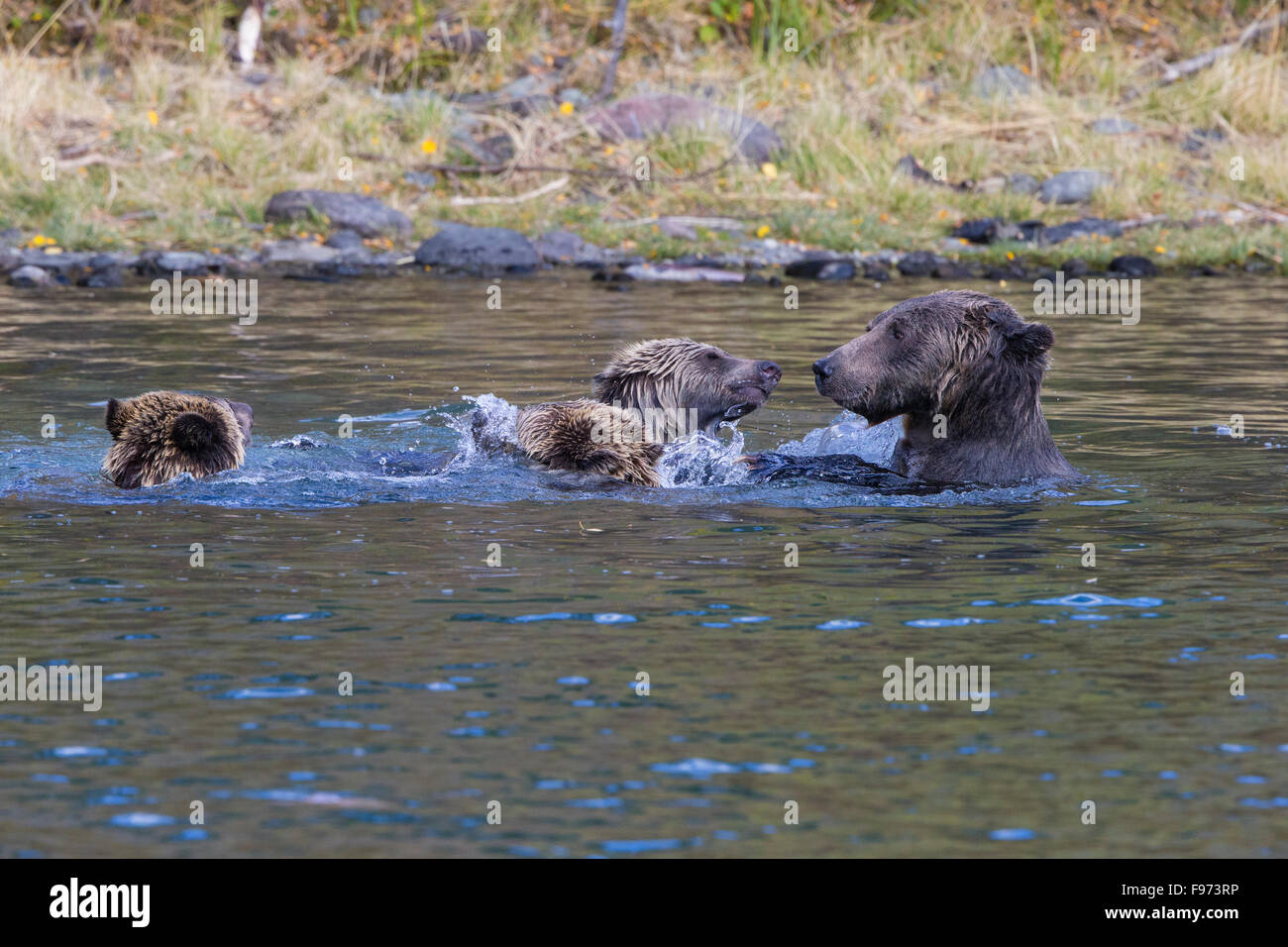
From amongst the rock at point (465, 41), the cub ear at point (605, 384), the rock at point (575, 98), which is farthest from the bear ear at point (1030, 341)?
the rock at point (465, 41)

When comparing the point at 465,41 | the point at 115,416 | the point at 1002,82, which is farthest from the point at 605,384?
the point at 465,41

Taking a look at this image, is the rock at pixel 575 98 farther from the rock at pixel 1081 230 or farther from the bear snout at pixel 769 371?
the bear snout at pixel 769 371

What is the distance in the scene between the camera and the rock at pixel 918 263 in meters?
21.4

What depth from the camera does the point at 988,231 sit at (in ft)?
75.4

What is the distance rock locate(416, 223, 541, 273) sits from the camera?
2172cm

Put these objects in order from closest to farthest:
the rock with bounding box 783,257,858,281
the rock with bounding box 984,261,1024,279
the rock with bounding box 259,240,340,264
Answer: the rock with bounding box 984,261,1024,279 → the rock with bounding box 783,257,858,281 → the rock with bounding box 259,240,340,264

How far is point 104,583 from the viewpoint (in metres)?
7.31

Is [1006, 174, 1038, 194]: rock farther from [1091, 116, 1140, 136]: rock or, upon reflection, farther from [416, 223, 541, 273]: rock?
[416, 223, 541, 273]: rock

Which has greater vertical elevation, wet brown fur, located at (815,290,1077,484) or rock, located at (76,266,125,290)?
rock, located at (76,266,125,290)

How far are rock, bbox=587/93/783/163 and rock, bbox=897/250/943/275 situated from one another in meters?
4.29

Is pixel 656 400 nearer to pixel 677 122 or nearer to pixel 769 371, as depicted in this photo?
pixel 769 371

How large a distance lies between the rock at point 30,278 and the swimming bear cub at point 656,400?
40.3ft

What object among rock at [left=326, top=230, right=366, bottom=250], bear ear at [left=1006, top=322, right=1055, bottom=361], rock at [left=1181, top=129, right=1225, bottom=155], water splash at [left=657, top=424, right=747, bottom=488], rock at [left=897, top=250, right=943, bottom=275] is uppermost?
rock at [left=1181, top=129, right=1225, bottom=155]

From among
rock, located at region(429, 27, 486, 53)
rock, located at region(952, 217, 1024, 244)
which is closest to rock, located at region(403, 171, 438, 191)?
rock, located at region(429, 27, 486, 53)
